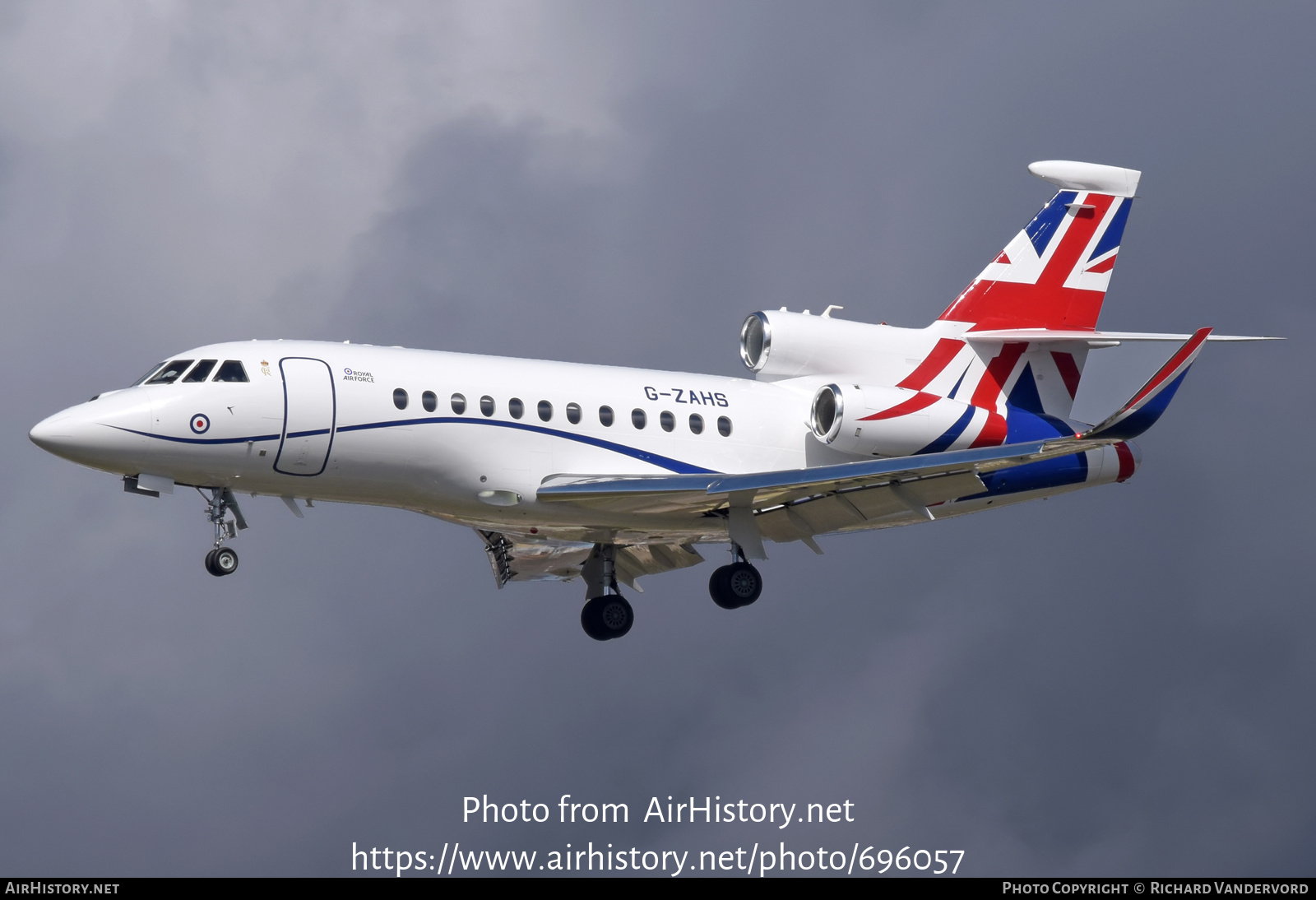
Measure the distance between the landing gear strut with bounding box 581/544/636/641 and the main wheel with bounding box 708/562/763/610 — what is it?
9.45ft

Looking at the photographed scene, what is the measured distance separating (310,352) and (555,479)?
414 cm

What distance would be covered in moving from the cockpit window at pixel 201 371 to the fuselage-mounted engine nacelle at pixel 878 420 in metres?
9.75

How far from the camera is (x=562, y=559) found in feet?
110

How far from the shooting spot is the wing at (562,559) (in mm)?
32938

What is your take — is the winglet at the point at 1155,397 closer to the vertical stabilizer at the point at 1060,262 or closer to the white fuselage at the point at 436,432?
the vertical stabilizer at the point at 1060,262

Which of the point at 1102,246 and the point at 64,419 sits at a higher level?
the point at 1102,246

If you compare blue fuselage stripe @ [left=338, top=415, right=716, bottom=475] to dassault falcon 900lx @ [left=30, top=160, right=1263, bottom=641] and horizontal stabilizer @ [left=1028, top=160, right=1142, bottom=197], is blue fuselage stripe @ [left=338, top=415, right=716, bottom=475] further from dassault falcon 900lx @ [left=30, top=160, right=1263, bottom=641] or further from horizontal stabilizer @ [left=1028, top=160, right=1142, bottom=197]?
horizontal stabilizer @ [left=1028, top=160, right=1142, bottom=197]

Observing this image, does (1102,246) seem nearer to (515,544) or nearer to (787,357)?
(787,357)

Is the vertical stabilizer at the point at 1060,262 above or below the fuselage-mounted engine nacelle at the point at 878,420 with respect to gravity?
above

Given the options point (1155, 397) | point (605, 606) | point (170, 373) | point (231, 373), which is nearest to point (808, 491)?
point (605, 606)

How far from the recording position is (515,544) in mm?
32656

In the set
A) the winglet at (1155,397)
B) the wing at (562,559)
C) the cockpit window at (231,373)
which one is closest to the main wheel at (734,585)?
the wing at (562,559)

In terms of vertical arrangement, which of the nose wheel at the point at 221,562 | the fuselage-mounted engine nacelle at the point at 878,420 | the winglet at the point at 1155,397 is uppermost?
the winglet at the point at 1155,397

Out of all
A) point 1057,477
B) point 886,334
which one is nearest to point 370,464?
point 886,334
